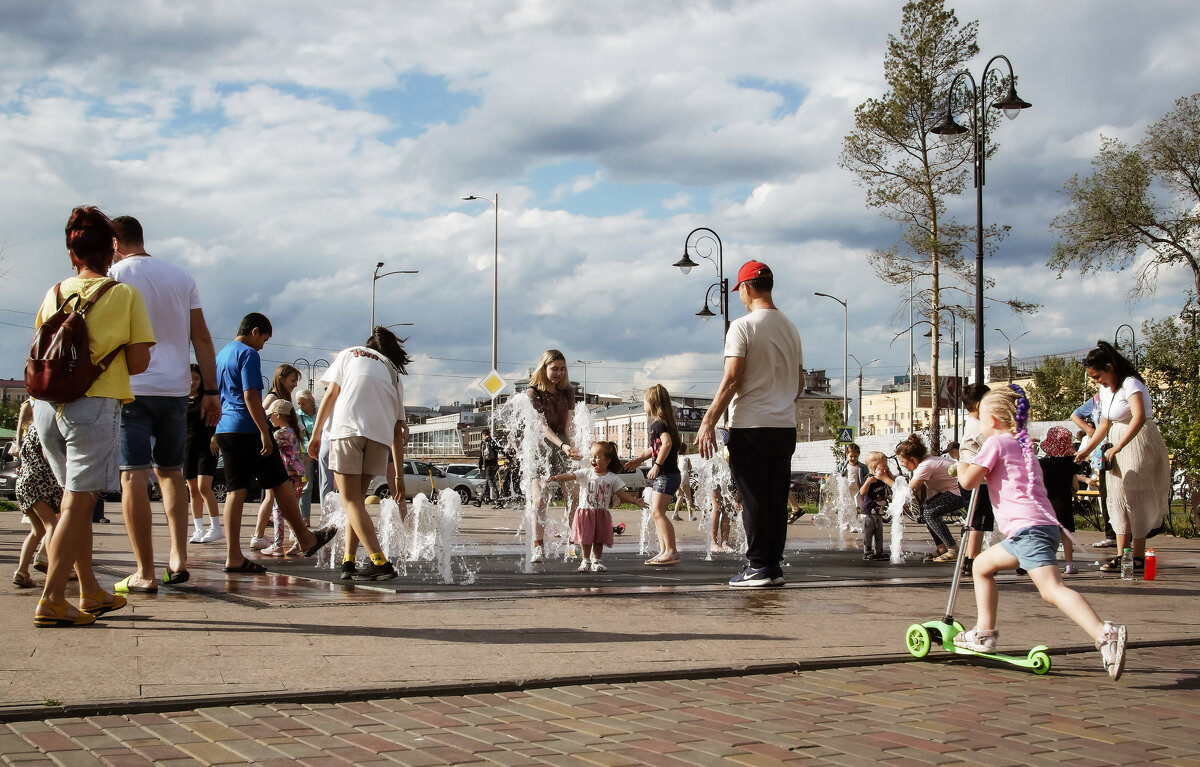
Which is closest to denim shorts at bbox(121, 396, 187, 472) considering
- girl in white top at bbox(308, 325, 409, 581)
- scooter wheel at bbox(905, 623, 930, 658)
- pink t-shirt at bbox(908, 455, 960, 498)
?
girl in white top at bbox(308, 325, 409, 581)

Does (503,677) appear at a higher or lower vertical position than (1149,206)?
lower

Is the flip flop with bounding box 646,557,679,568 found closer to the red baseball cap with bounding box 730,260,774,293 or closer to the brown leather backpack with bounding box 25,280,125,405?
the red baseball cap with bounding box 730,260,774,293

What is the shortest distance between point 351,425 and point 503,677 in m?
3.70

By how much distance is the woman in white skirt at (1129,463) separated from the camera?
29.2ft

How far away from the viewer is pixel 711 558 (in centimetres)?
1096

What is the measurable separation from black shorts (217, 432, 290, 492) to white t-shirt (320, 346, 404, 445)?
36.7 inches

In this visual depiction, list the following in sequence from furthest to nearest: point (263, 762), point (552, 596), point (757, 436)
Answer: point (757, 436) < point (552, 596) < point (263, 762)

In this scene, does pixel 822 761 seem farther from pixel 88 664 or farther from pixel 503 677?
pixel 88 664

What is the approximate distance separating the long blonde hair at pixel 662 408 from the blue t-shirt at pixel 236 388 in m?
3.43

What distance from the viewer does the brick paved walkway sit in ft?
10.9

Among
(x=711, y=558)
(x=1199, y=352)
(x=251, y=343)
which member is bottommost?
(x=711, y=558)

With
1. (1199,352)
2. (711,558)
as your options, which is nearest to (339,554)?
(711,558)

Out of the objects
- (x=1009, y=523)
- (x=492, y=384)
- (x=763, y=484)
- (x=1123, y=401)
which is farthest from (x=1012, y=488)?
(x=492, y=384)

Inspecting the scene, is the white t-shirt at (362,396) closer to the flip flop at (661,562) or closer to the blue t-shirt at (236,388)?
the blue t-shirt at (236,388)
